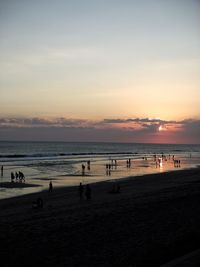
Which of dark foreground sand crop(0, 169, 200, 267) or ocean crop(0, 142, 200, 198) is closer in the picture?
dark foreground sand crop(0, 169, 200, 267)

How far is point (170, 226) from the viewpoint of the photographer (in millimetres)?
13617

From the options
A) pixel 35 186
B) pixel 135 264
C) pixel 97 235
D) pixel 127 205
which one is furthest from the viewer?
pixel 35 186

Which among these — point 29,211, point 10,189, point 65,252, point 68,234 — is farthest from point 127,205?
point 10,189

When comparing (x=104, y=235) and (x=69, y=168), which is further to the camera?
(x=69, y=168)

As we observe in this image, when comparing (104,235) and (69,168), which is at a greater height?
(104,235)

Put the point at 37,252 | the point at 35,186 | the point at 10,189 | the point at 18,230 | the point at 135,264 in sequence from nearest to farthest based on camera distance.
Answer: the point at 135,264
the point at 37,252
the point at 18,230
the point at 10,189
the point at 35,186

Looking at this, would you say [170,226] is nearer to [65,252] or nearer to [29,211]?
[65,252]

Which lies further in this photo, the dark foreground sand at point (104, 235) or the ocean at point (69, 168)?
the ocean at point (69, 168)

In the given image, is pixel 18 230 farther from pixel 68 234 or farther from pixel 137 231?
pixel 137 231

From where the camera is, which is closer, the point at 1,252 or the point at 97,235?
the point at 1,252

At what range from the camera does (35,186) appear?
33469mm

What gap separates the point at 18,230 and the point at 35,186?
66.2 feet

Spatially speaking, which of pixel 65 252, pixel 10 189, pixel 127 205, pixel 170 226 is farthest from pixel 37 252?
pixel 10 189

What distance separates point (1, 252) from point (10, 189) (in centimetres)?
2078
